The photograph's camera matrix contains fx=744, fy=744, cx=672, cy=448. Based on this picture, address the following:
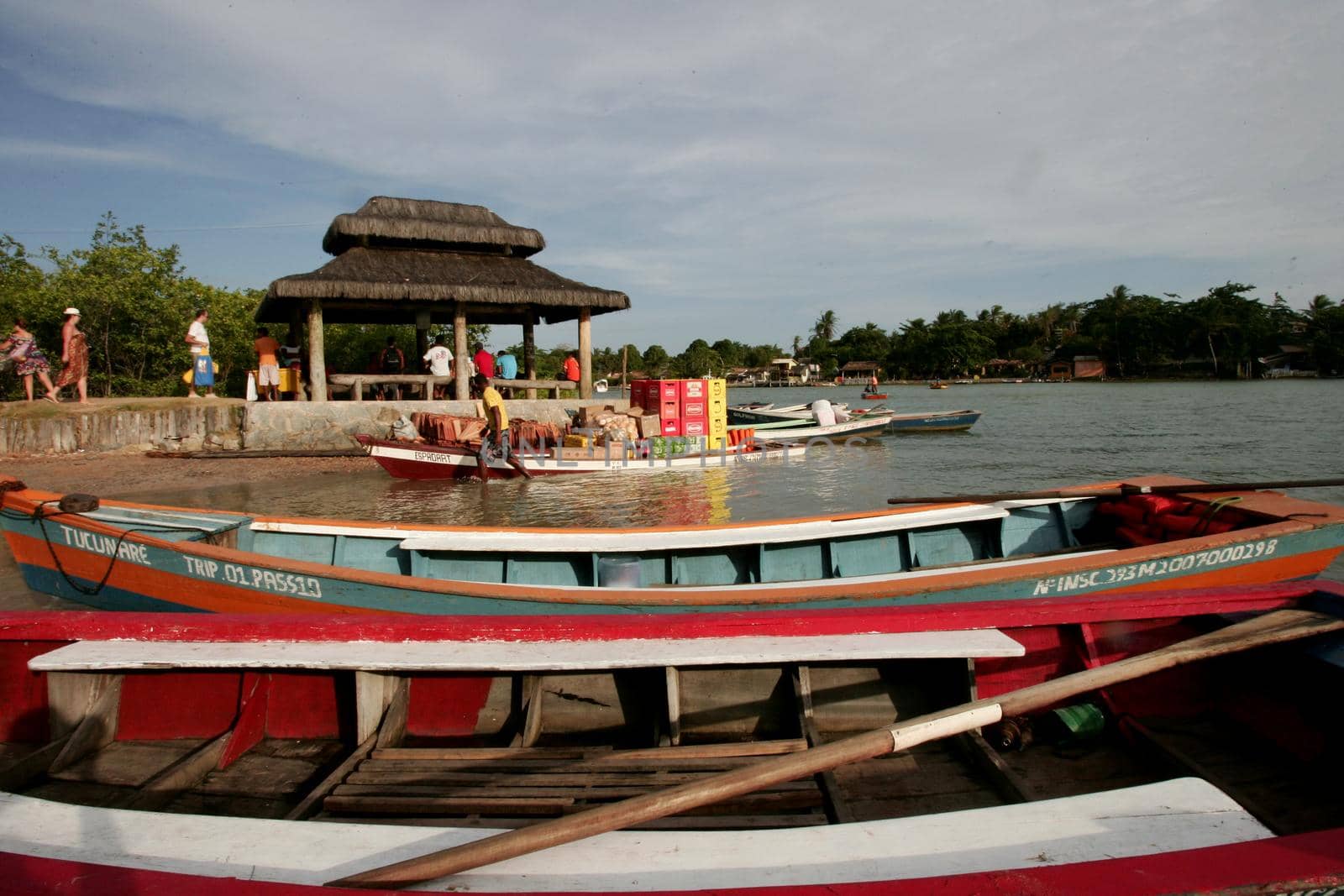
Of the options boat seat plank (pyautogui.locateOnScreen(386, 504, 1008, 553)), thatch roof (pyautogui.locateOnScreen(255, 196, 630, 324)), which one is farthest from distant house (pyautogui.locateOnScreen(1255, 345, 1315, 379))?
boat seat plank (pyautogui.locateOnScreen(386, 504, 1008, 553))

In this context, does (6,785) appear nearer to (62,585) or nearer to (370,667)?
(370,667)

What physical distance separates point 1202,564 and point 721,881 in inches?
181

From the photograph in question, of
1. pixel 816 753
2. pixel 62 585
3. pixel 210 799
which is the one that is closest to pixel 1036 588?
pixel 816 753

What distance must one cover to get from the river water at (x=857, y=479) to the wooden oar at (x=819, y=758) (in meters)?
6.78

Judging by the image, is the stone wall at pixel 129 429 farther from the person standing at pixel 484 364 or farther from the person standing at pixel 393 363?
the person standing at pixel 484 364

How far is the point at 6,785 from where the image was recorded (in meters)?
2.73

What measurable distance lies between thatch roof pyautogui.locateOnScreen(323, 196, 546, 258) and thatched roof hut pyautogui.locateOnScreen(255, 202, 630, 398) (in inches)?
0.9

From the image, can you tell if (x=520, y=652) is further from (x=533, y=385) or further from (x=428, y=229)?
(x=428, y=229)

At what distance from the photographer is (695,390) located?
16.6 metres

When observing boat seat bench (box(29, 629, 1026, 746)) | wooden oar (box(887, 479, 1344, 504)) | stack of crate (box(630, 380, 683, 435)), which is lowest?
boat seat bench (box(29, 629, 1026, 746))

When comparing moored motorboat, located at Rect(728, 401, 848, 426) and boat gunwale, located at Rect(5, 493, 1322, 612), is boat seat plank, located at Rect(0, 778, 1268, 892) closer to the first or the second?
boat gunwale, located at Rect(5, 493, 1322, 612)

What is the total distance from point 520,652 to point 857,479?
13.9m

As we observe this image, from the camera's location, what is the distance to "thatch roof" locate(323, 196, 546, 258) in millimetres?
18703

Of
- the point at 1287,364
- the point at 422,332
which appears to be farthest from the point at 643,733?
the point at 1287,364
